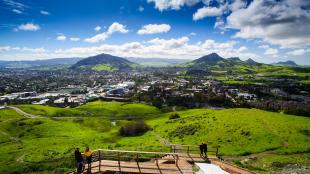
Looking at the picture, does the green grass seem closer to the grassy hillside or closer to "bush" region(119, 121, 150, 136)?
"bush" region(119, 121, 150, 136)

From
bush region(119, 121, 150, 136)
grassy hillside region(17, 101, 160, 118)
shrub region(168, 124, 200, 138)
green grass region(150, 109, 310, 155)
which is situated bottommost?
grassy hillside region(17, 101, 160, 118)

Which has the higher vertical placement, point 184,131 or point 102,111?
point 184,131

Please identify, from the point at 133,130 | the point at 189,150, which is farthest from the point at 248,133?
the point at 133,130

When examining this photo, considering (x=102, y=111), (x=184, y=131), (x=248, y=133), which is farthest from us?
(x=102, y=111)

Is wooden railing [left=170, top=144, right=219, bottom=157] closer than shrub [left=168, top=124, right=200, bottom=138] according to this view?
Yes

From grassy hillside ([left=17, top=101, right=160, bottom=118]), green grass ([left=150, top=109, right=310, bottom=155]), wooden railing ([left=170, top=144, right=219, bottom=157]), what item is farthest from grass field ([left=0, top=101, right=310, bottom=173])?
grassy hillside ([left=17, top=101, right=160, bottom=118])

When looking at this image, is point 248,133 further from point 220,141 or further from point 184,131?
point 184,131

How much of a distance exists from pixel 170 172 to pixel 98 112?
383 ft

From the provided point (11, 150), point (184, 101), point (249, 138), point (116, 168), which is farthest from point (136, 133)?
point (184, 101)

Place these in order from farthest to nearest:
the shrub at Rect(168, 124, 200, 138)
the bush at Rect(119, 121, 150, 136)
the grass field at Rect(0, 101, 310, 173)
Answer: the bush at Rect(119, 121, 150, 136)
the shrub at Rect(168, 124, 200, 138)
the grass field at Rect(0, 101, 310, 173)

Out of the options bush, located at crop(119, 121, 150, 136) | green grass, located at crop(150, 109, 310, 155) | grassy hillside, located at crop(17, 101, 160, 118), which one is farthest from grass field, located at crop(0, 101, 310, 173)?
grassy hillside, located at crop(17, 101, 160, 118)

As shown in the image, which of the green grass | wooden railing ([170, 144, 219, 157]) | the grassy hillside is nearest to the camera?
wooden railing ([170, 144, 219, 157])

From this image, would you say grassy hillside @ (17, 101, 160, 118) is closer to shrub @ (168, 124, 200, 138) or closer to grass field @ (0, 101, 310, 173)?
grass field @ (0, 101, 310, 173)

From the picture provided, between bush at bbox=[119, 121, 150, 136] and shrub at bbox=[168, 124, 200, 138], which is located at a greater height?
shrub at bbox=[168, 124, 200, 138]
